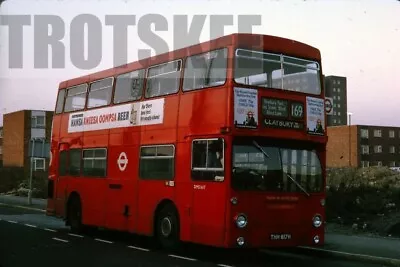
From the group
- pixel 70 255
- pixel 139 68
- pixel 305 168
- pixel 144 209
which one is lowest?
pixel 70 255

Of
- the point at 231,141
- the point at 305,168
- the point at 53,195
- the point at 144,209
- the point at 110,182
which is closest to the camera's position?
the point at 231,141

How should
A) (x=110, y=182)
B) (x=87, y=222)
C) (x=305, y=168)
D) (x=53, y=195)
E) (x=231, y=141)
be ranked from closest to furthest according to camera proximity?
(x=231, y=141) → (x=305, y=168) → (x=110, y=182) → (x=87, y=222) → (x=53, y=195)

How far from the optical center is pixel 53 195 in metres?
17.7

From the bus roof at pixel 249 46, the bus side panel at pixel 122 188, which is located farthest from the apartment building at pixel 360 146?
the bus roof at pixel 249 46

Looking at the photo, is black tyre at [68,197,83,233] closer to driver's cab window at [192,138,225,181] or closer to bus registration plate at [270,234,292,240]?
driver's cab window at [192,138,225,181]

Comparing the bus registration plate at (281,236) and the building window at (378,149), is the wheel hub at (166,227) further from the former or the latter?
the building window at (378,149)

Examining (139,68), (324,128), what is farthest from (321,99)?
(139,68)

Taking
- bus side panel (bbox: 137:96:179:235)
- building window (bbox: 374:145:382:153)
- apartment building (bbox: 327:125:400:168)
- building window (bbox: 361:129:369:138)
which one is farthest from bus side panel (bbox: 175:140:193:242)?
building window (bbox: 374:145:382:153)

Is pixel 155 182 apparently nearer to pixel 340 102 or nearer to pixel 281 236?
pixel 281 236

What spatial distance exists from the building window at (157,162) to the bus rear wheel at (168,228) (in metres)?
0.76

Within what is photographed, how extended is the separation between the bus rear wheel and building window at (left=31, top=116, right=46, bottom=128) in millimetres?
58521

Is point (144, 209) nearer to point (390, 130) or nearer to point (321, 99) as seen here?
point (321, 99)

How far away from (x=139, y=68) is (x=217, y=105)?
3608mm

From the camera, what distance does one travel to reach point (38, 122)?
6869cm
